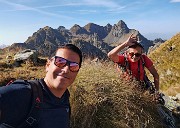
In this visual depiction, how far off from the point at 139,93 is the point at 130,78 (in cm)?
52

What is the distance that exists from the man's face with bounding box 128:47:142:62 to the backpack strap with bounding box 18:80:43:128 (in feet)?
17.5

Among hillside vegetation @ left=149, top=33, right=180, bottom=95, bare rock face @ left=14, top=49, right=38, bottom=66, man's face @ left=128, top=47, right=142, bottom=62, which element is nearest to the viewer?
man's face @ left=128, top=47, right=142, bottom=62

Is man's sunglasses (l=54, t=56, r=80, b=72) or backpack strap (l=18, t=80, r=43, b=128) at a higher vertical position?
man's sunglasses (l=54, t=56, r=80, b=72)

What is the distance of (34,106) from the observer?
315 centimetres

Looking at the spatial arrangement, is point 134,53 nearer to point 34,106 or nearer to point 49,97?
point 49,97

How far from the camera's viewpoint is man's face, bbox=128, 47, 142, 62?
8297 mm

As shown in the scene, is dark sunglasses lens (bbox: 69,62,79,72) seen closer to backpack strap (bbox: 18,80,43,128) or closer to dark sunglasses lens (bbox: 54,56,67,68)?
dark sunglasses lens (bbox: 54,56,67,68)

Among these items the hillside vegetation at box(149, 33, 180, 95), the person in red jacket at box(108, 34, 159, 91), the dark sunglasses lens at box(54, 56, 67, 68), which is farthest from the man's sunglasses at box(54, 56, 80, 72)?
the hillside vegetation at box(149, 33, 180, 95)

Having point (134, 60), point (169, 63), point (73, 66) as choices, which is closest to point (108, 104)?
point (134, 60)

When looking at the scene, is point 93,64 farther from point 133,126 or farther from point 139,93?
point 133,126

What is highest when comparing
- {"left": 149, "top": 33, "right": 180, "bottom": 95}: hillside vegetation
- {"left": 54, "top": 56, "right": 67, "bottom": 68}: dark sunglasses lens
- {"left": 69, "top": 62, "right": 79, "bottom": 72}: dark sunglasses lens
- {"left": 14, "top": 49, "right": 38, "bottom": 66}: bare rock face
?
{"left": 54, "top": 56, "right": 67, "bottom": 68}: dark sunglasses lens

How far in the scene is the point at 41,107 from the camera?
10.7 feet

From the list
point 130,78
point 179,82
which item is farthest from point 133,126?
point 179,82

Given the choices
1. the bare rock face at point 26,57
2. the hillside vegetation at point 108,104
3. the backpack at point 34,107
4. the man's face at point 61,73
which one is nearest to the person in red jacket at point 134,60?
the hillside vegetation at point 108,104
